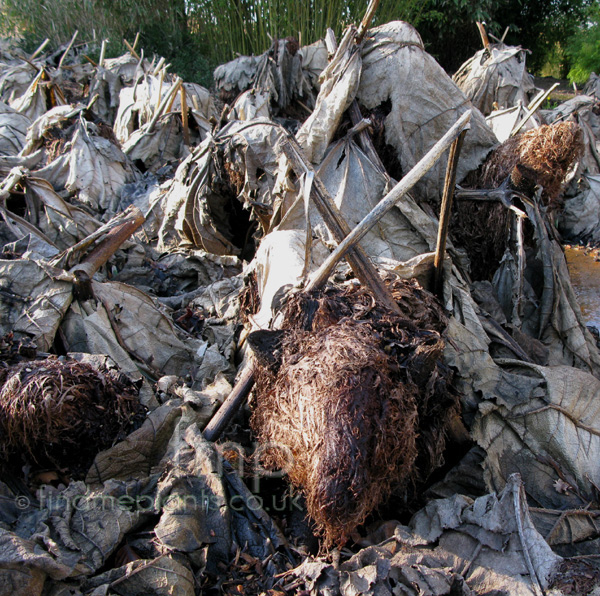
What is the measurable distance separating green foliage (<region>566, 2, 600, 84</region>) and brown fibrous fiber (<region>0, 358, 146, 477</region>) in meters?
16.9

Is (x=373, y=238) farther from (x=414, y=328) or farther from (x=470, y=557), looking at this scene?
(x=470, y=557)

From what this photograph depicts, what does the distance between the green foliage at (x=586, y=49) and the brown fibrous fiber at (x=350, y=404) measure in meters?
16.2

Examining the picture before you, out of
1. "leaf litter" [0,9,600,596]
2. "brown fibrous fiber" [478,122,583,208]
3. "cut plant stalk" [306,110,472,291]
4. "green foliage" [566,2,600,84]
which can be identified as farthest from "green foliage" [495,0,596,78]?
"cut plant stalk" [306,110,472,291]

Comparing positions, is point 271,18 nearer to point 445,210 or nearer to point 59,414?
point 445,210

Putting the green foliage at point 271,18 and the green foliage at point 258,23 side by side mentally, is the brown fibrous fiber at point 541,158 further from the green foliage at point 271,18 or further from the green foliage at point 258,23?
the green foliage at point 258,23

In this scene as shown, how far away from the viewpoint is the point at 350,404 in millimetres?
1834

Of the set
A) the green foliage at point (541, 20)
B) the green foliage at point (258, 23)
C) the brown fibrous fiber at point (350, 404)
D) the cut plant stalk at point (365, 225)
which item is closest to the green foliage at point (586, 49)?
the green foliage at point (258, 23)

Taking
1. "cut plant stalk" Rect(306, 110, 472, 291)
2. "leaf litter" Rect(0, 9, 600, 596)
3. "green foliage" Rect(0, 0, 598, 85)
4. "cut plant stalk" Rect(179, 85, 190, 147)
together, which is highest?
"green foliage" Rect(0, 0, 598, 85)

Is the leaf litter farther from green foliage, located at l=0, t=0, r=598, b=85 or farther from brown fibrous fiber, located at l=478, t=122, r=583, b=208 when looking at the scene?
green foliage, located at l=0, t=0, r=598, b=85

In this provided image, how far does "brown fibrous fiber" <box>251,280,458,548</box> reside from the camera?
5.90 feet

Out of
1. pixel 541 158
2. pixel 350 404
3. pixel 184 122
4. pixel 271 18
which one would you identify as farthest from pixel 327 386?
pixel 271 18

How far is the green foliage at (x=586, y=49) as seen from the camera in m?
14.9

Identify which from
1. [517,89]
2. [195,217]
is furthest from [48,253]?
[517,89]

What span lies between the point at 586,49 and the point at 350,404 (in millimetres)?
17561
